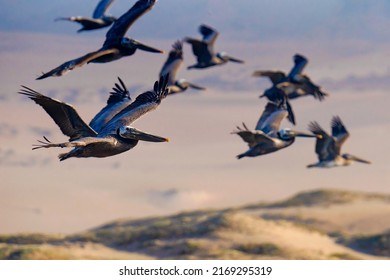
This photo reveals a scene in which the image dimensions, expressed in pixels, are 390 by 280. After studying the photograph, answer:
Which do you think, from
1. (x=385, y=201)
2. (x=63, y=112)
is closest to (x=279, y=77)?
(x=385, y=201)

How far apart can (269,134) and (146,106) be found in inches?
251

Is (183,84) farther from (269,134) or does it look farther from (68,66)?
(68,66)

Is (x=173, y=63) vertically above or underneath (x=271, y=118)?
above

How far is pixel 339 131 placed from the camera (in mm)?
32250

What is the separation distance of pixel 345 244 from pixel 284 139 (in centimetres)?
766

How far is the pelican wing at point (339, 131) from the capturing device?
32.0 meters

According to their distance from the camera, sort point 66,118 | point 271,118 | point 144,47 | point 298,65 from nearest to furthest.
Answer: point 66,118
point 144,47
point 271,118
point 298,65

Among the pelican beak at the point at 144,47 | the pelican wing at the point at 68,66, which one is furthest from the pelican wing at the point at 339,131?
the pelican wing at the point at 68,66

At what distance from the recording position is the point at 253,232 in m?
32.9

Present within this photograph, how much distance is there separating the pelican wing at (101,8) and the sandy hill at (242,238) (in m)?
6.03

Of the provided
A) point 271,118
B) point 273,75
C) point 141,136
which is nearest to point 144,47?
point 271,118

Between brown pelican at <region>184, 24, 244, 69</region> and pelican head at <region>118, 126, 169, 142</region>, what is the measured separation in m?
12.7

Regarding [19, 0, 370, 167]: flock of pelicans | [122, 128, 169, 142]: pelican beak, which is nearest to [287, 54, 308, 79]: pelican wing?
[19, 0, 370, 167]: flock of pelicans
